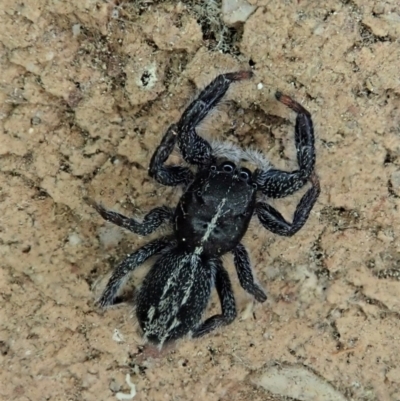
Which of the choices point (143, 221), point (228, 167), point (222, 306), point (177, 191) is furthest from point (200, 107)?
point (222, 306)

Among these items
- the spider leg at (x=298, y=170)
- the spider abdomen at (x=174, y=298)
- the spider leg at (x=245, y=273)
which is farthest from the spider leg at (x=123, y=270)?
the spider leg at (x=298, y=170)

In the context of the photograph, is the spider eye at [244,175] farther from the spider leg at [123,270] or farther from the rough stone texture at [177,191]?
the spider leg at [123,270]

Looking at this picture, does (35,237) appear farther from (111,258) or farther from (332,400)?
(332,400)

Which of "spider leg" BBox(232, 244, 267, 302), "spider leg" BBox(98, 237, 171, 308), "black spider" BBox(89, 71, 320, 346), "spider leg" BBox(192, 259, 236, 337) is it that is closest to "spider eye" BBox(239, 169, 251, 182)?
"black spider" BBox(89, 71, 320, 346)

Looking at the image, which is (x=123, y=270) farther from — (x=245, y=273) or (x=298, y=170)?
(x=298, y=170)

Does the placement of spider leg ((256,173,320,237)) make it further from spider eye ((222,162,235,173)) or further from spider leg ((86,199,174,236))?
spider leg ((86,199,174,236))

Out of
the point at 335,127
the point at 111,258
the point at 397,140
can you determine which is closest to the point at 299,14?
the point at 335,127
